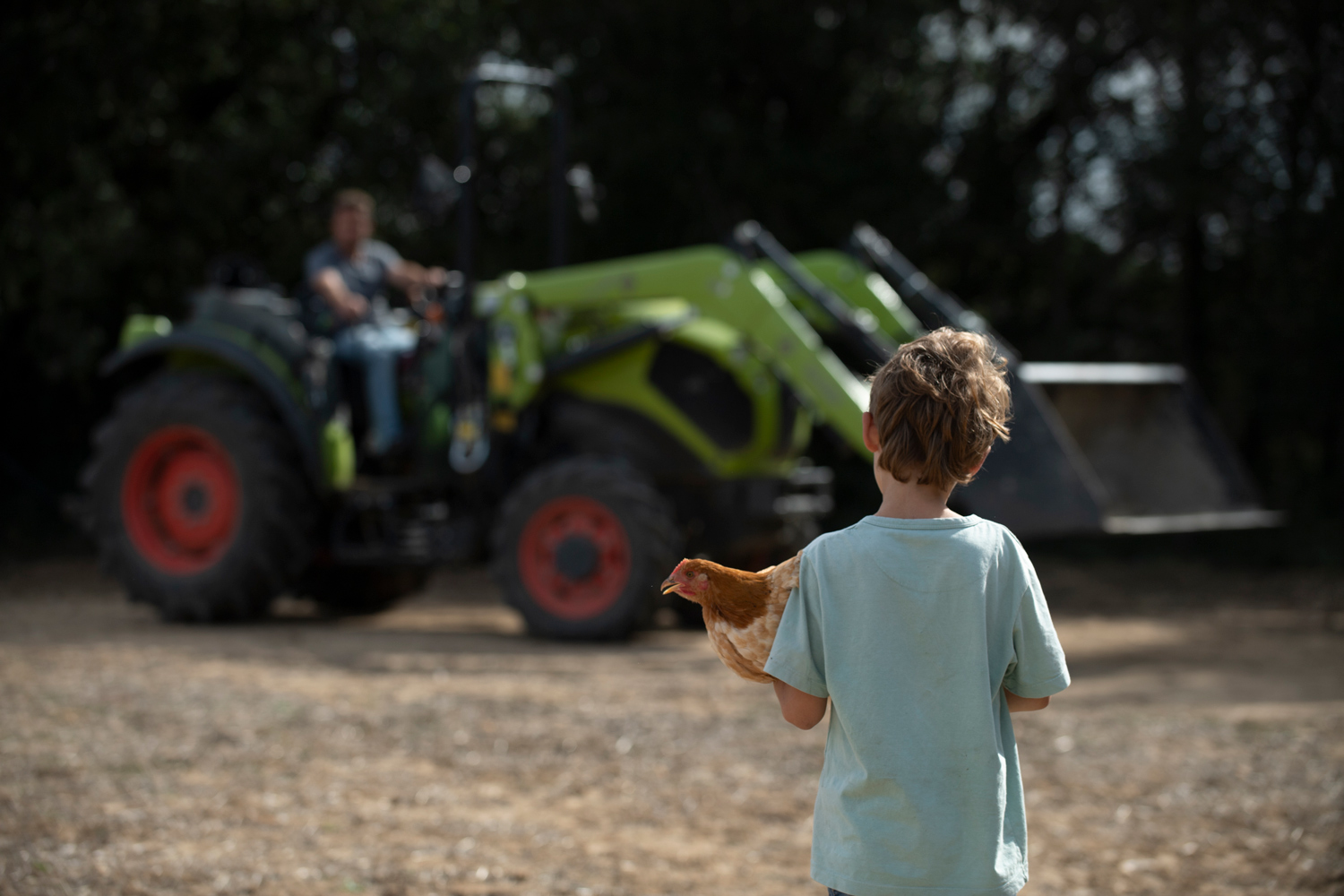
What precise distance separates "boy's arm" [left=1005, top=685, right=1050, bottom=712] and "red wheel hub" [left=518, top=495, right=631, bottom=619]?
523cm

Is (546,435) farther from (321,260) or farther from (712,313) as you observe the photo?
(321,260)

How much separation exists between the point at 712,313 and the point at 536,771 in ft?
11.7

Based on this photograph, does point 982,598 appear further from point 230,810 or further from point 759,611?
point 230,810

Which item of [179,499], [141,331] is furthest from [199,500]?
[141,331]

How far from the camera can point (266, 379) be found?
795 centimetres

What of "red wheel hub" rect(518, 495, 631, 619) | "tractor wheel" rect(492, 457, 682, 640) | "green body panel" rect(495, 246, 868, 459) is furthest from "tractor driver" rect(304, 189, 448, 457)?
"red wheel hub" rect(518, 495, 631, 619)

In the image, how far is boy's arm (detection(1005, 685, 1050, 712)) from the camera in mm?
2119

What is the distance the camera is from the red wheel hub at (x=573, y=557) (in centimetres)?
746

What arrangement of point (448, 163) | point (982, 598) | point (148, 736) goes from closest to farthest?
point (982, 598) < point (148, 736) < point (448, 163)

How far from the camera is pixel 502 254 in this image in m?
12.9

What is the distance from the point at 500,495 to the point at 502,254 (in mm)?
5125

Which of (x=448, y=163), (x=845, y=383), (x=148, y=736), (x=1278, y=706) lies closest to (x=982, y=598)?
(x=148, y=736)

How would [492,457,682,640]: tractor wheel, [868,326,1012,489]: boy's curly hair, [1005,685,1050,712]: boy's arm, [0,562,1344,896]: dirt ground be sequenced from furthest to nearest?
[492,457,682,640]: tractor wheel < [0,562,1344,896]: dirt ground < [1005,685,1050,712]: boy's arm < [868,326,1012,489]: boy's curly hair

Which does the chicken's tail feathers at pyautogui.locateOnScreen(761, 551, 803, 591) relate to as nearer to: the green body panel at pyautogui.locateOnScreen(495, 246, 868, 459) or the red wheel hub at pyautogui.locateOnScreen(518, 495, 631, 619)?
the green body panel at pyautogui.locateOnScreen(495, 246, 868, 459)
